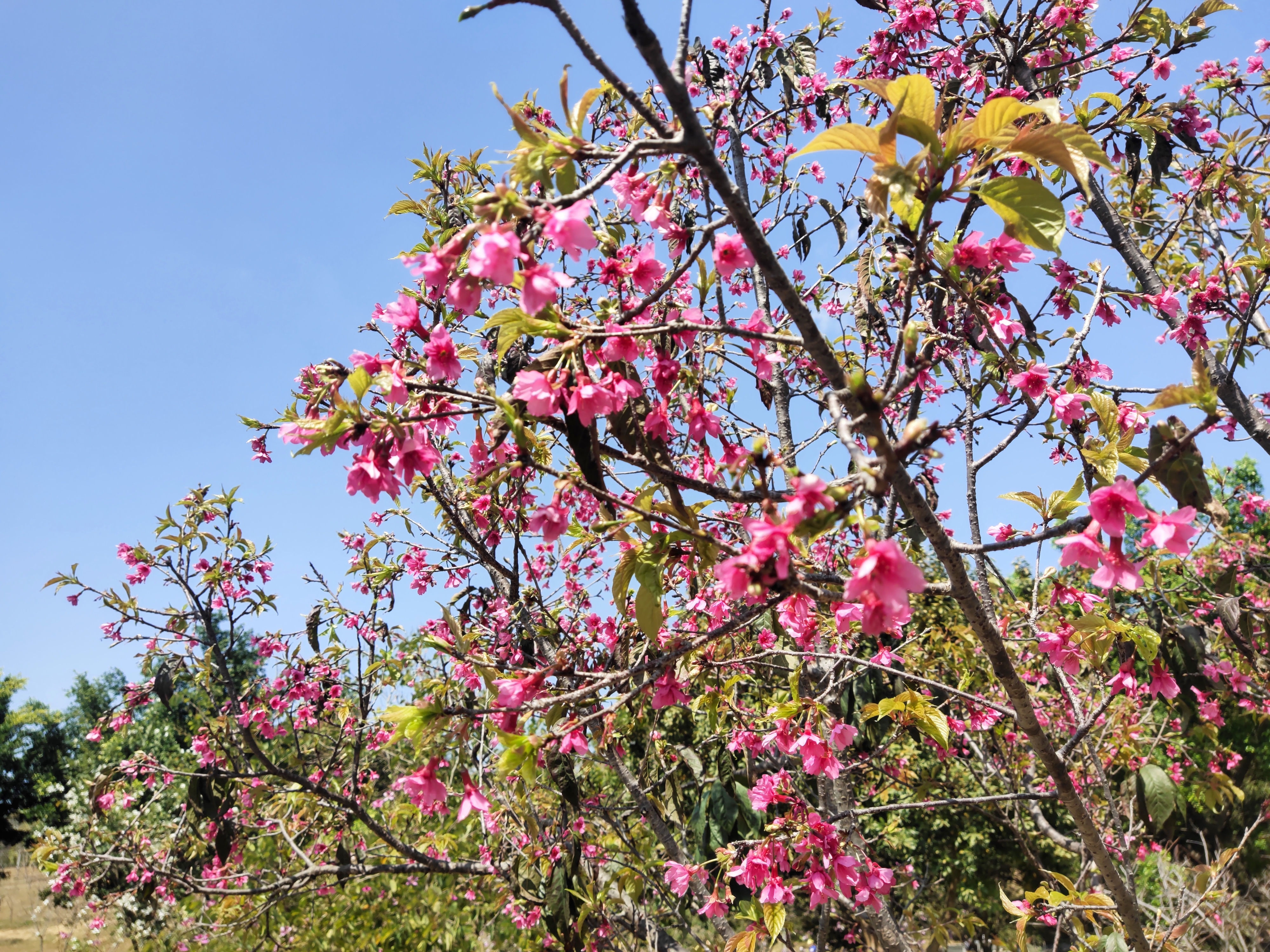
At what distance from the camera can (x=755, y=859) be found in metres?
1.96

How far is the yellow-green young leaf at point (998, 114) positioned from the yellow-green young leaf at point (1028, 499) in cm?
76

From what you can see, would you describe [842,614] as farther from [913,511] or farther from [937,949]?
[937,949]

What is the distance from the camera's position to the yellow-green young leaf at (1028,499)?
1492mm

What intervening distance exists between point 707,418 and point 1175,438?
0.81 m

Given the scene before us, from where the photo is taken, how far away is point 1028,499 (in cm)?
149

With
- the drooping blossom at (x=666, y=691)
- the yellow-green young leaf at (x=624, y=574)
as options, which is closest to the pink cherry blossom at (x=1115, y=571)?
the yellow-green young leaf at (x=624, y=574)

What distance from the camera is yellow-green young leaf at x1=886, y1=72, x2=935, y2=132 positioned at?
40.9 inches

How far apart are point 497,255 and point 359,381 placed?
37 cm

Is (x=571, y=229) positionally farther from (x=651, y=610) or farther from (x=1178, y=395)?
(x=1178, y=395)

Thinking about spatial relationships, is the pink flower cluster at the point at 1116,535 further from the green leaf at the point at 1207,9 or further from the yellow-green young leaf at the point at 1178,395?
the green leaf at the point at 1207,9

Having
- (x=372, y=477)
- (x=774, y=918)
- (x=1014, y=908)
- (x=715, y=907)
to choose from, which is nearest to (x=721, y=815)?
(x=715, y=907)

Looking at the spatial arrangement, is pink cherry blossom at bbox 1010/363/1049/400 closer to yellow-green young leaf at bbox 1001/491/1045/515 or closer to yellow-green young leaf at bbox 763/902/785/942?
yellow-green young leaf at bbox 1001/491/1045/515

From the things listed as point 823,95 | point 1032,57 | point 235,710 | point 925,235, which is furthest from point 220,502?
point 1032,57

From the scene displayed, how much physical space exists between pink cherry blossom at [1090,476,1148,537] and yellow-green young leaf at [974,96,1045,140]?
0.57 metres
